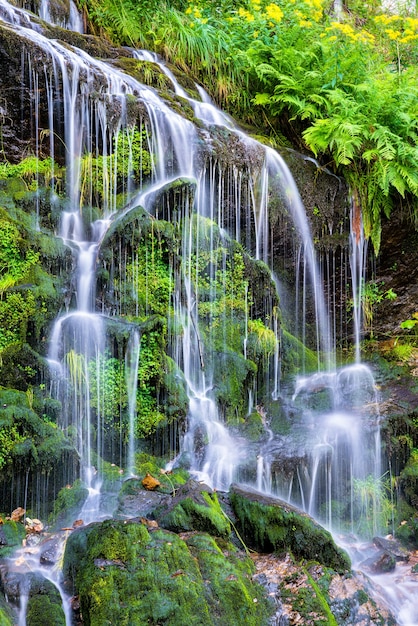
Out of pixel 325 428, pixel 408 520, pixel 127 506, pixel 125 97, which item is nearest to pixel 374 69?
pixel 125 97

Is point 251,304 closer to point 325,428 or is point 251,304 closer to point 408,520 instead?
point 325,428

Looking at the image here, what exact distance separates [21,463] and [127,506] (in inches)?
47.0

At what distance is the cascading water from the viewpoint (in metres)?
6.49

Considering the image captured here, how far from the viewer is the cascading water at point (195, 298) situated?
649cm

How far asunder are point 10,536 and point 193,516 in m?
1.68

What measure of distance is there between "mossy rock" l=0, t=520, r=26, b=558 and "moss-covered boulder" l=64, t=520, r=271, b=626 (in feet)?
2.40

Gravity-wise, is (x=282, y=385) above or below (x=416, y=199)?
below

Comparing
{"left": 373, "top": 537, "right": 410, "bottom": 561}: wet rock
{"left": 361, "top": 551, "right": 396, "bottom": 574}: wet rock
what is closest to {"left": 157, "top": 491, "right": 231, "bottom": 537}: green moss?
{"left": 361, "top": 551, "right": 396, "bottom": 574}: wet rock

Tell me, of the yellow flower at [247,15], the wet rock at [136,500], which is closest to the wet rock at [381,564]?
the wet rock at [136,500]

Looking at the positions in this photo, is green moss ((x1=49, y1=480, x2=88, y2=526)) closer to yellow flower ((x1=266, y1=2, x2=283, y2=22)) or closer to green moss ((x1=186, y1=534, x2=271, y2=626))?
green moss ((x1=186, y1=534, x2=271, y2=626))

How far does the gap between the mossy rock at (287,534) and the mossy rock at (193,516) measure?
0.26 m

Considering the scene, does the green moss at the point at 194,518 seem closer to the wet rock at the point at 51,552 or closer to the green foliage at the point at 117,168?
the wet rock at the point at 51,552

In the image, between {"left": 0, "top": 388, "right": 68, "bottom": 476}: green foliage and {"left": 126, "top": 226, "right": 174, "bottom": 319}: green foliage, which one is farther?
{"left": 126, "top": 226, "right": 174, "bottom": 319}: green foliage

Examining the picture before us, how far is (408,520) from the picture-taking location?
683 cm
